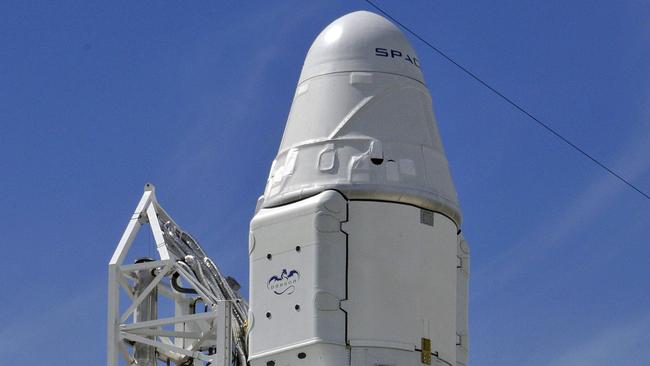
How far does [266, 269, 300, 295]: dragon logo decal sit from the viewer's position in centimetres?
4153

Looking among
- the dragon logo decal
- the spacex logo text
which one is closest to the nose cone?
the spacex logo text

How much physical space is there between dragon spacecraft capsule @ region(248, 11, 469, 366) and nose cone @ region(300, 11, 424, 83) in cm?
3

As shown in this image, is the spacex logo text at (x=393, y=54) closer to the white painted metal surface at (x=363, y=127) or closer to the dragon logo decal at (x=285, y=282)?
the white painted metal surface at (x=363, y=127)

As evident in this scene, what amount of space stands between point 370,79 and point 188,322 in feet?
23.1

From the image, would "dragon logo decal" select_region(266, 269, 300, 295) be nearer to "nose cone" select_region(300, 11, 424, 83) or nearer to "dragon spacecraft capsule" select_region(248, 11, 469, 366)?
"dragon spacecraft capsule" select_region(248, 11, 469, 366)

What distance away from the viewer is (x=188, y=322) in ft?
152

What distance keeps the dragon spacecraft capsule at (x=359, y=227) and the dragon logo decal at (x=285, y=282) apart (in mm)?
19

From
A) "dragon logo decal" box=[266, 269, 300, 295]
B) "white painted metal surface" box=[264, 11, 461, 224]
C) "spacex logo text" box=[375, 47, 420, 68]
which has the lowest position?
A: "dragon logo decal" box=[266, 269, 300, 295]

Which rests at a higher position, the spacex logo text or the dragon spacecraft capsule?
the spacex logo text

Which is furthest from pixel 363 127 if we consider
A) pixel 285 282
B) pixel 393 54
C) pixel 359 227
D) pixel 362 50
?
pixel 285 282

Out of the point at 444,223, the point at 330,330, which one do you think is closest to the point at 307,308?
the point at 330,330

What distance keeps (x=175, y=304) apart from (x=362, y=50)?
7.65 m

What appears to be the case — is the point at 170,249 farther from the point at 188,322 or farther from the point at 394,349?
the point at 394,349

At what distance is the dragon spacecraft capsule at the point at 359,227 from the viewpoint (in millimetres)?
41094
